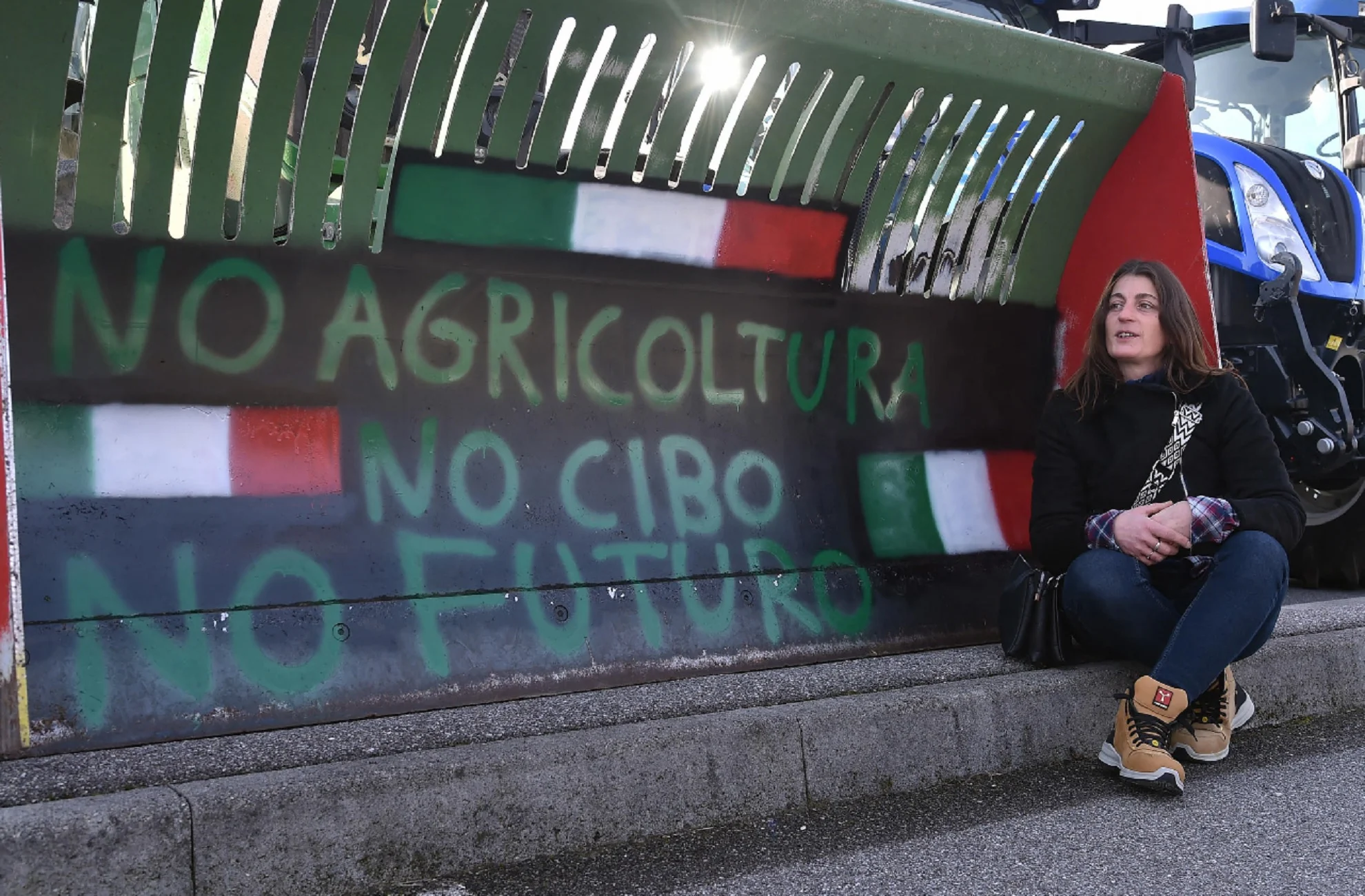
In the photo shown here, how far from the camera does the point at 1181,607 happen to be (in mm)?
3242

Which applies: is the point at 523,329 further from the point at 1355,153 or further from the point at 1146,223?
the point at 1355,153

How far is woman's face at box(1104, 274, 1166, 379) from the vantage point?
338 cm

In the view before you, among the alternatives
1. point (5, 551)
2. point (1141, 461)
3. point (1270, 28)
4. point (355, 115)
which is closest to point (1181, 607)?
point (1141, 461)

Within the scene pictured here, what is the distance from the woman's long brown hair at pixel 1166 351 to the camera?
3336 mm

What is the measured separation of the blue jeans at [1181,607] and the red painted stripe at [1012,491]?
1.79 feet

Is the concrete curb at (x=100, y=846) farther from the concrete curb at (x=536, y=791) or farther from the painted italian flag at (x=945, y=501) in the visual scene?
the painted italian flag at (x=945, y=501)

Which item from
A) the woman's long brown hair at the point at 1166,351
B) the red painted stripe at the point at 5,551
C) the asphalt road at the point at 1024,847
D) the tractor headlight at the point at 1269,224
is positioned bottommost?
the asphalt road at the point at 1024,847

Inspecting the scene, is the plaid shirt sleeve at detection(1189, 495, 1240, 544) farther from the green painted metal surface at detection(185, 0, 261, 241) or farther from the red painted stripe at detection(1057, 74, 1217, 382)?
the green painted metal surface at detection(185, 0, 261, 241)

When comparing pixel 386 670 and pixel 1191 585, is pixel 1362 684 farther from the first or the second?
pixel 386 670

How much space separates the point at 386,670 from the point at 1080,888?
51.9 inches

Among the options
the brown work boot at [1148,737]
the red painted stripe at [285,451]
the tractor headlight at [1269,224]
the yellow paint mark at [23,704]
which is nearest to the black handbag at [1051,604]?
the brown work boot at [1148,737]

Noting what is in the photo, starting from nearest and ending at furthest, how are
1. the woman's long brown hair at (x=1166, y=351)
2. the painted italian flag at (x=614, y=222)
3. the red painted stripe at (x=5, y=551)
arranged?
the red painted stripe at (x=5, y=551) → the painted italian flag at (x=614, y=222) → the woman's long brown hair at (x=1166, y=351)

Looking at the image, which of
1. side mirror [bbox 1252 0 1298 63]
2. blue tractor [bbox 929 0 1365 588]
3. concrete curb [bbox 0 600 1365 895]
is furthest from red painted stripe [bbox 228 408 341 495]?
side mirror [bbox 1252 0 1298 63]

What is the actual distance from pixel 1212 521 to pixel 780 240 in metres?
1.19
